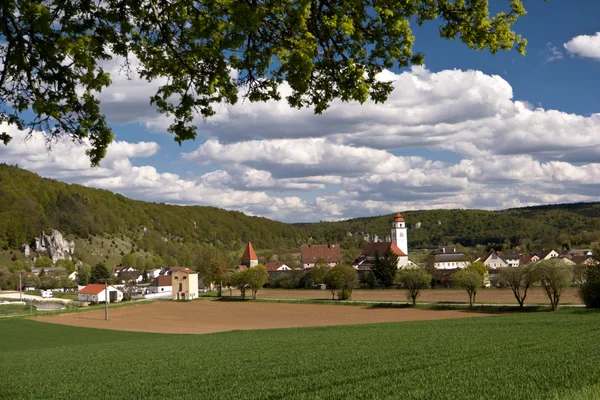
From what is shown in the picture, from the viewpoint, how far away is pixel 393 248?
137000mm

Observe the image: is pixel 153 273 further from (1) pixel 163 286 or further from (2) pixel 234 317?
(2) pixel 234 317

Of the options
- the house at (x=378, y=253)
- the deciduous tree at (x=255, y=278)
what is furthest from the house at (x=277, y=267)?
the deciduous tree at (x=255, y=278)

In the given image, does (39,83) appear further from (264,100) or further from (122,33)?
(264,100)

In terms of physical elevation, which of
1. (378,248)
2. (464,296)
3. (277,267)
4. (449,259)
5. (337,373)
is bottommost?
(464,296)

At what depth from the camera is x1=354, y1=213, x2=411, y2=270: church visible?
447 ft

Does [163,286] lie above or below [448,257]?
below

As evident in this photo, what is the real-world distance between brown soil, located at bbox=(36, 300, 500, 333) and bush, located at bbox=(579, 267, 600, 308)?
389 inches

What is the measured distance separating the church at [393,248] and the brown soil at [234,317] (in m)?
55.2

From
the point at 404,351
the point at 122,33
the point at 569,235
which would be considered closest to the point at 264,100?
the point at 122,33

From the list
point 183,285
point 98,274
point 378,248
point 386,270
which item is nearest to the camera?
point 183,285

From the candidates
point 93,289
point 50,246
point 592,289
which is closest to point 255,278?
point 93,289

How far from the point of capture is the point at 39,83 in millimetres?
7930

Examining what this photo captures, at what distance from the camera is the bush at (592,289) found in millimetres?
51500

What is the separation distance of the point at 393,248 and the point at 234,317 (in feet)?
A: 242
